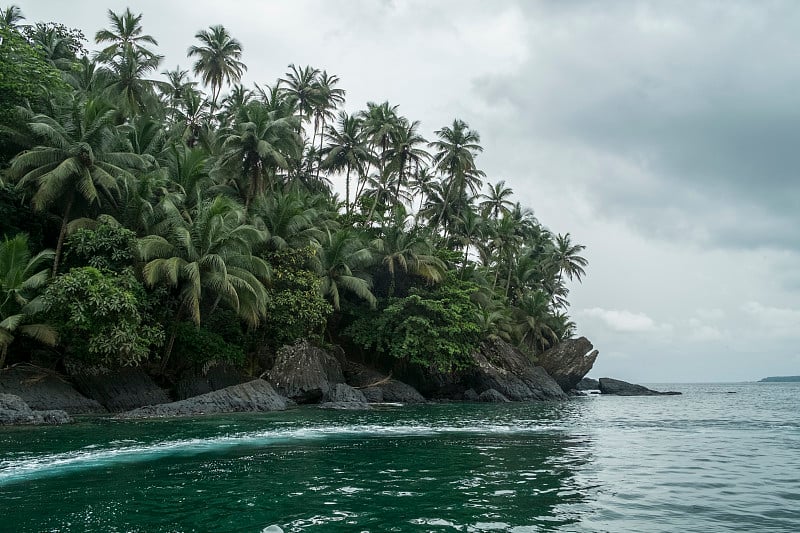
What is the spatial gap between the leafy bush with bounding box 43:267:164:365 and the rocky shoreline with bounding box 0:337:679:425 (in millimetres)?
1573

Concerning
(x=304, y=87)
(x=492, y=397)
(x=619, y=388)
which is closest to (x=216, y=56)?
(x=304, y=87)

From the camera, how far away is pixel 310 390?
29.3 m

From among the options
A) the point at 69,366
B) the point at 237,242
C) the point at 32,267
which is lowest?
the point at 69,366

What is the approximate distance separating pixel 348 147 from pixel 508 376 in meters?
20.4

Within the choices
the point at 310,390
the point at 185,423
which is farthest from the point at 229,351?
the point at 185,423

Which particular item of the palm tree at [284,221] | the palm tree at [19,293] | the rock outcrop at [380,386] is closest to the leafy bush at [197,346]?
the palm tree at [19,293]

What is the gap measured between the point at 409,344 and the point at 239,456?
74.8 feet

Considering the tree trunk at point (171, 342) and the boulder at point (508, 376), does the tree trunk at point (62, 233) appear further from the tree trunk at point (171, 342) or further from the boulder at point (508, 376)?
the boulder at point (508, 376)

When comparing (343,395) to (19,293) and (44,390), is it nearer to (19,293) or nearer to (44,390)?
(44,390)

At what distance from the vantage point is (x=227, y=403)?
2389cm

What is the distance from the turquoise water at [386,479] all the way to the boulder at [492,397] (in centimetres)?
1869

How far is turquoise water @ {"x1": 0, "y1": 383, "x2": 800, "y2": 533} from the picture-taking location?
7.42 metres

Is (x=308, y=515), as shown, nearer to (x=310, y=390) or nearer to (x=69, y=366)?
(x=69, y=366)

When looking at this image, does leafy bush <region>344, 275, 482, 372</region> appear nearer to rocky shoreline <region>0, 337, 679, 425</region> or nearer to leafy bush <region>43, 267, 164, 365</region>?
rocky shoreline <region>0, 337, 679, 425</region>
